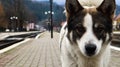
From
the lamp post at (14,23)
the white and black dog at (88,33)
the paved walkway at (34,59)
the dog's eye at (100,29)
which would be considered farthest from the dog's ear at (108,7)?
the lamp post at (14,23)

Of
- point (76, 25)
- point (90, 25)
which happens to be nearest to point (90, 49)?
point (90, 25)

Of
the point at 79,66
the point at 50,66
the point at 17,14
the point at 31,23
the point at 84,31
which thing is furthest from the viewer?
the point at 31,23

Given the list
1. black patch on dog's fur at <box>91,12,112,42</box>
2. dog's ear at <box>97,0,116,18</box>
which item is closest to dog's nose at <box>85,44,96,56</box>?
black patch on dog's fur at <box>91,12,112,42</box>

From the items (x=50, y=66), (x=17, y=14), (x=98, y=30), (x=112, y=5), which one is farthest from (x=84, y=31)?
(x=17, y=14)

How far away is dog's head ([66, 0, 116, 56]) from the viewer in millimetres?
4762

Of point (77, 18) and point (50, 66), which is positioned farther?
point (50, 66)

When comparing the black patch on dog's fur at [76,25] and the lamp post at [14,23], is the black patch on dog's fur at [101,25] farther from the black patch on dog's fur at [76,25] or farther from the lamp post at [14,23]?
the lamp post at [14,23]

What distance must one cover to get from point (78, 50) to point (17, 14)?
139605 millimetres

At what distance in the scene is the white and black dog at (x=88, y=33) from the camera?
4.80m

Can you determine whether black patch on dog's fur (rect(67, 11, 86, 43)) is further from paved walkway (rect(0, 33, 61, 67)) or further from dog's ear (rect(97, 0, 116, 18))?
paved walkway (rect(0, 33, 61, 67))

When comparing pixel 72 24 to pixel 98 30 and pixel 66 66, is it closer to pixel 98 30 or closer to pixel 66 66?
pixel 98 30

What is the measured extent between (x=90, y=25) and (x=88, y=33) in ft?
0.38

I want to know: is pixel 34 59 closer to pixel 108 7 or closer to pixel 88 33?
pixel 108 7

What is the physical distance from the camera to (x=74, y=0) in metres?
5.09
